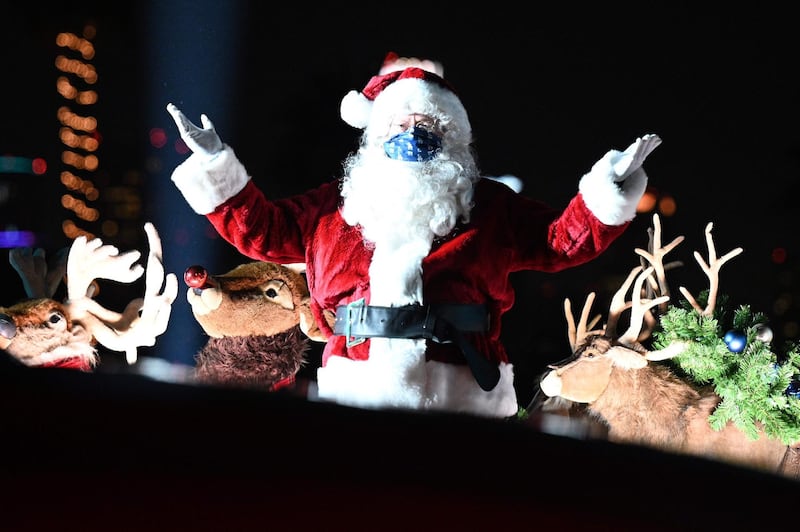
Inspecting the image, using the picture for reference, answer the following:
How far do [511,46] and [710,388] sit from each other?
1255mm

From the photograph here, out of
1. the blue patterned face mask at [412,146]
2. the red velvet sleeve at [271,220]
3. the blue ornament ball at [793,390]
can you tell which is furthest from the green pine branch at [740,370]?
the red velvet sleeve at [271,220]

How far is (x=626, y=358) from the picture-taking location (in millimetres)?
2506

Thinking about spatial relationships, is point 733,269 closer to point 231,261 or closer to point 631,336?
point 631,336

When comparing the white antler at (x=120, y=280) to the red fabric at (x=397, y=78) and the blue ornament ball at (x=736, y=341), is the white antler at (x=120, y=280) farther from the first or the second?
the blue ornament ball at (x=736, y=341)

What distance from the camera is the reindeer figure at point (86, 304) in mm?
2434

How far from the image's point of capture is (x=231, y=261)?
307cm

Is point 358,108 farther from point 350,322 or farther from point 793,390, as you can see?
point 793,390

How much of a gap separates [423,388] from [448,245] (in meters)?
0.30

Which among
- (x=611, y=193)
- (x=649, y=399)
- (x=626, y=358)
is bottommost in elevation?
(x=649, y=399)

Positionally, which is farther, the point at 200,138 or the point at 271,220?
the point at 271,220

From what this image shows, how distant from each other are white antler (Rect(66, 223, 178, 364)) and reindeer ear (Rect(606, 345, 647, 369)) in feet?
3.96

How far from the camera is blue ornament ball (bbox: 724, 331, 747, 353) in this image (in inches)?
96.2

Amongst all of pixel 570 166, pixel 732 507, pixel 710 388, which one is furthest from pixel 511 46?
pixel 732 507

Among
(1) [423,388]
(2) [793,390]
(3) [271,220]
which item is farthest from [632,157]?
(2) [793,390]
